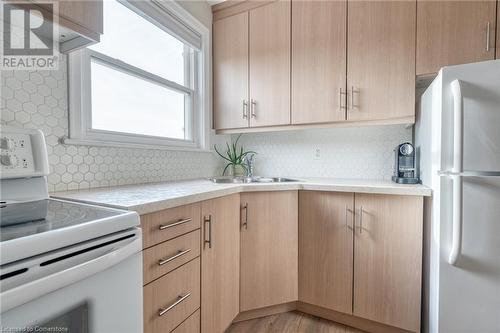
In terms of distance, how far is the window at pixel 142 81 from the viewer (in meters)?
1.30

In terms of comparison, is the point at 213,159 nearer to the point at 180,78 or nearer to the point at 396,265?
the point at 180,78

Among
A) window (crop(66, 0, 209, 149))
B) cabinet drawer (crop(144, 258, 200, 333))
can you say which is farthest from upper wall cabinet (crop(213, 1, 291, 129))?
cabinet drawer (crop(144, 258, 200, 333))

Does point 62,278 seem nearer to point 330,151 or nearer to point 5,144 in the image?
point 5,144

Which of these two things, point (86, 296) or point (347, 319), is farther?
point (347, 319)

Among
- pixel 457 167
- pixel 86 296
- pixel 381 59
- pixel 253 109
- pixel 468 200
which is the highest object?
pixel 381 59

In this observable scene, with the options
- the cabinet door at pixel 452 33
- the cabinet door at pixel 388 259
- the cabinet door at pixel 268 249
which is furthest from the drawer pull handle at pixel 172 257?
the cabinet door at pixel 452 33

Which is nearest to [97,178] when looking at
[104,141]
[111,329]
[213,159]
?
[104,141]

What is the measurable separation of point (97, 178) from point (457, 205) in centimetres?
175

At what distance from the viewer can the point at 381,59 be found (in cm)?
164

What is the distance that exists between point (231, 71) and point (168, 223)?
160 centimetres

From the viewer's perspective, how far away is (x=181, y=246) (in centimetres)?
107

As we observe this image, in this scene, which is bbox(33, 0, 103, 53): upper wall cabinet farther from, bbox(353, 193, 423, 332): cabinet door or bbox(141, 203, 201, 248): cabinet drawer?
bbox(353, 193, 423, 332): cabinet door

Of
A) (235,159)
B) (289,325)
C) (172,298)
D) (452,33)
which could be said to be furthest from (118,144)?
(452,33)

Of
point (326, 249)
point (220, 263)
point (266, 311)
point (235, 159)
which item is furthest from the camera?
point (235, 159)
